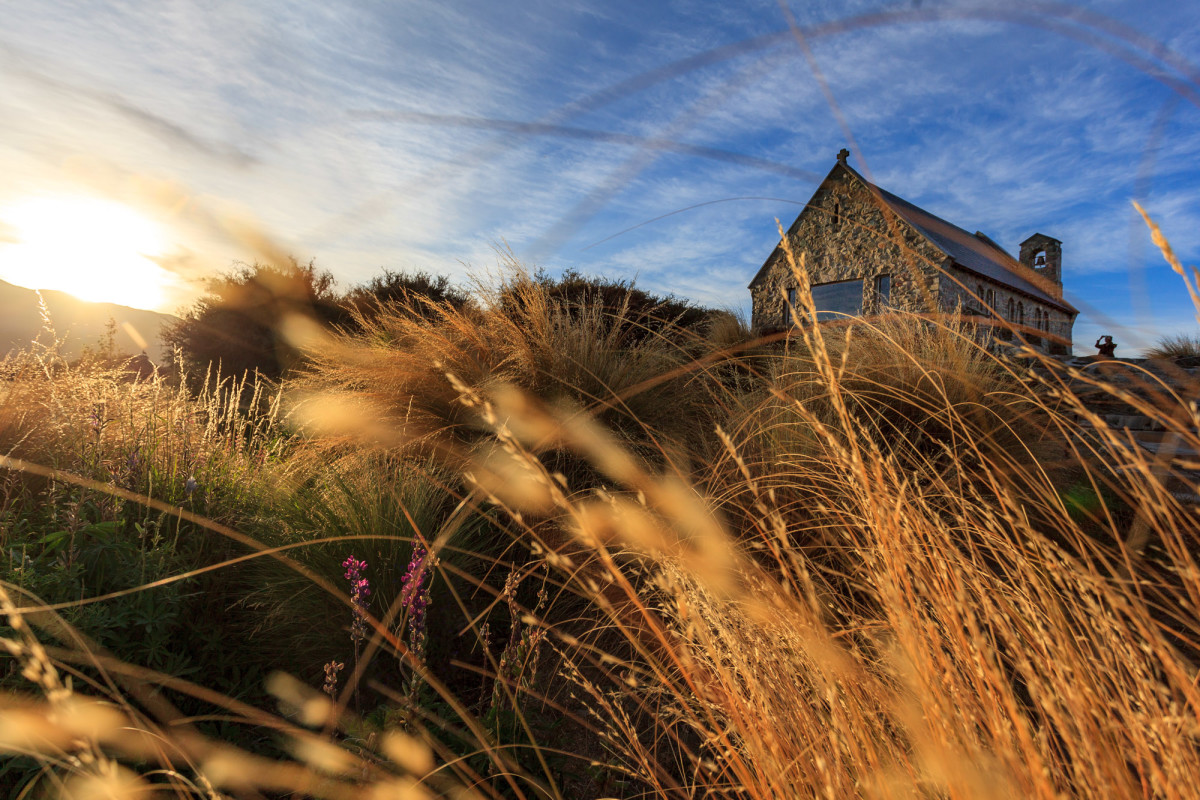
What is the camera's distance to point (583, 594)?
2.41 m

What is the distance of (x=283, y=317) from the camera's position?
36.6ft

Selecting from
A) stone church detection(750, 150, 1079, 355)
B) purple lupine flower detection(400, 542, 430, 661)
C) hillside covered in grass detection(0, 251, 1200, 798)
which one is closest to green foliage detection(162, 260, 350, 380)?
hillside covered in grass detection(0, 251, 1200, 798)

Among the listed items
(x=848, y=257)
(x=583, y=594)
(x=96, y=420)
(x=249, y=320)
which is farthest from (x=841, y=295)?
(x=96, y=420)

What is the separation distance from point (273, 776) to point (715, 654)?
139 centimetres

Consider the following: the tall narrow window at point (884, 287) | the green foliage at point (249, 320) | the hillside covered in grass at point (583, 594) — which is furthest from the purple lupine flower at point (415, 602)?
the tall narrow window at point (884, 287)

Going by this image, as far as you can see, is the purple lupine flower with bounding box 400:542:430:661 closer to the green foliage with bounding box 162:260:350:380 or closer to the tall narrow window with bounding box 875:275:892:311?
the green foliage with bounding box 162:260:350:380

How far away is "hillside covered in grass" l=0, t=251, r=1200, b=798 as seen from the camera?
102 centimetres

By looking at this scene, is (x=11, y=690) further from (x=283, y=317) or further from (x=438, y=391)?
(x=283, y=317)

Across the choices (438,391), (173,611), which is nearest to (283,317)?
(438,391)

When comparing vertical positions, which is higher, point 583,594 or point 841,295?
point 841,295

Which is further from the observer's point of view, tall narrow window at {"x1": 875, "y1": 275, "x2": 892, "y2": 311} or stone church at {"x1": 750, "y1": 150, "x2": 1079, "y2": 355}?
tall narrow window at {"x1": 875, "y1": 275, "x2": 892, "y2": 311}

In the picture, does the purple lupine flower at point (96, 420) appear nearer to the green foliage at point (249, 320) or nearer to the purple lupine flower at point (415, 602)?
the purple lupine flower at point (415, 602)

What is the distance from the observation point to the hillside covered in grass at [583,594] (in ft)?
3.35

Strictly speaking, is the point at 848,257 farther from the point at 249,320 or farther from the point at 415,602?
the point at 415,602
